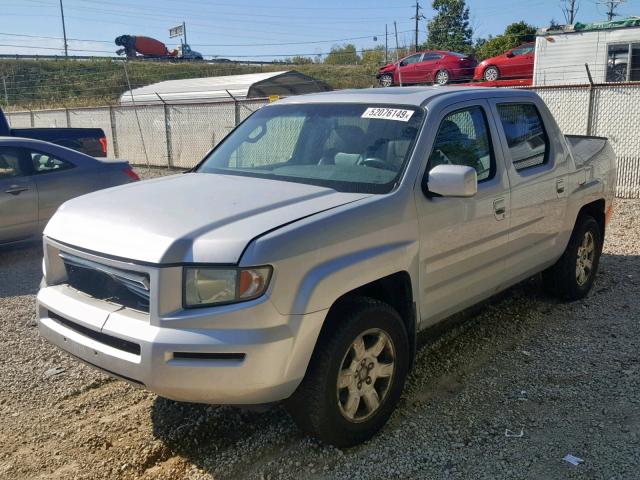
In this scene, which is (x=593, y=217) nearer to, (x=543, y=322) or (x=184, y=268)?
(x=543, y=322)

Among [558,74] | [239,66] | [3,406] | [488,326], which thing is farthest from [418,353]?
[239,66]

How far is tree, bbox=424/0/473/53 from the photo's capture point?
54969 mm

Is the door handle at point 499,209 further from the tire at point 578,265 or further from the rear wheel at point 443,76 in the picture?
the rear wheel at point 443,76

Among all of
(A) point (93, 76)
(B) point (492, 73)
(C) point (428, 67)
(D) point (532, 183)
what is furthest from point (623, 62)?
(A) point (93, 76)

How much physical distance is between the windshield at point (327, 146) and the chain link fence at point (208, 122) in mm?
7528

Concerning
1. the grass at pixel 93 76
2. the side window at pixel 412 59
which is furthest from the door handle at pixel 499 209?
the grass at pixel 93 76

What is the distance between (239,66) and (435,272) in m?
52.1

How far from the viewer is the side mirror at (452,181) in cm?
338

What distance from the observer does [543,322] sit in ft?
16.5

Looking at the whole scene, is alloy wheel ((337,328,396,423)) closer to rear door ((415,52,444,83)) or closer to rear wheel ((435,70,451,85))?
rear wheel ((435,70,451,85))

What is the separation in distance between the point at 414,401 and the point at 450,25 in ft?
192

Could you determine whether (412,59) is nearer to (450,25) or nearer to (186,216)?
(186,216)

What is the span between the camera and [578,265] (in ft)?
17.9

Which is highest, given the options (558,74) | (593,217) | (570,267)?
Answer: (558,74)
